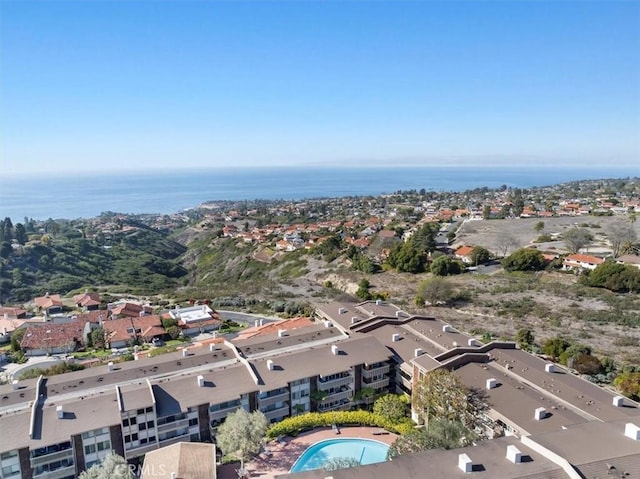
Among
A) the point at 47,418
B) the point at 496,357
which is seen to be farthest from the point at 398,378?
the point at 47,418

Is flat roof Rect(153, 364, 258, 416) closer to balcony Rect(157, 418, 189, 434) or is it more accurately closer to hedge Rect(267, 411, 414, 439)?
balcony Rect(157, 418, 189, 434)

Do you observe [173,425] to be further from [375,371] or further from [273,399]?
[375,371]

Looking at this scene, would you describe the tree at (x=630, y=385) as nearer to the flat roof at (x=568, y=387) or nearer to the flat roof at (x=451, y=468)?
the flat roof at (x=568, y=387)

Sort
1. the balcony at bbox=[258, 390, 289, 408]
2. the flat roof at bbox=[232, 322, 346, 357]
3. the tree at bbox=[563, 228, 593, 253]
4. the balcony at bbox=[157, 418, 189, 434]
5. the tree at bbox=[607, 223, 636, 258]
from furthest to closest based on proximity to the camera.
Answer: the tree at bbox=[563, 228, 593, 253]
the tree at bbox=[607, 223, 636, 258]
the flat roof at bbox=[232, 322, 346, 357]
the balcony at bbox=[258, 390, 289, 408]
the balcony at bbox=[157, 418, 189, 434]

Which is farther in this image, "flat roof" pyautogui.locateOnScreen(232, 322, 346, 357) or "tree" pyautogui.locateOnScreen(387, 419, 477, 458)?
"flat roof" pyautogui.locateOnScreen(232, 322, 346, 357)

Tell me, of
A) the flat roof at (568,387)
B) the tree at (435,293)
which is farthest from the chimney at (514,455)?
the tree at (435,293)

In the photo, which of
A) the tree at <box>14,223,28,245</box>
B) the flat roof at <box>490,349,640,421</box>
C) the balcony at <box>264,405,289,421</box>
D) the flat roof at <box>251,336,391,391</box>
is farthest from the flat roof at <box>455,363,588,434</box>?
the tree at <box>14,223,28,245</box>

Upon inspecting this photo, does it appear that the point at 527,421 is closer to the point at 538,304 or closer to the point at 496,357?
the point at 496,357

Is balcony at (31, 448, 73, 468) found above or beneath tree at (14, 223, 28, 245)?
beneath
